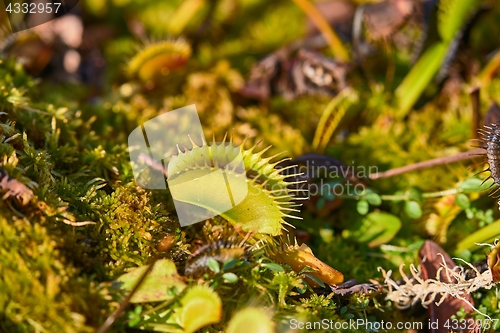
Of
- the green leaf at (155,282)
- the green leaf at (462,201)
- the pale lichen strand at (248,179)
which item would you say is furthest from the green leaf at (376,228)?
the green leaf at (155,282)

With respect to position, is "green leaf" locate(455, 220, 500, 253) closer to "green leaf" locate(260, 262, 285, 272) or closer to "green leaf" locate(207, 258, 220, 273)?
"green leaf" locate(260, 262, 285, 272)

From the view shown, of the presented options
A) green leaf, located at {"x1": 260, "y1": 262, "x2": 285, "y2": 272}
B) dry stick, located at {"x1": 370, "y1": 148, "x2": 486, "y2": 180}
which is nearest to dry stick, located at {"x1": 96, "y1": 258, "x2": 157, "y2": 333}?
green leaf, located at {"x1": 260, "y1": 262, "x2": 285, "y2": 272}

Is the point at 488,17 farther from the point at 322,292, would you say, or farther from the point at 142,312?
the point at 142,312

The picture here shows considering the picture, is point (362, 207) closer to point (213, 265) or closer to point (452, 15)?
point (213, 265)

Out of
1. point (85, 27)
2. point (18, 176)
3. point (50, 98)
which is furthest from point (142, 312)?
point (85, 27)

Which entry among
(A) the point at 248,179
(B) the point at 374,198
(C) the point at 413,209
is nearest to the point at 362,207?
(B) the point at 374,198

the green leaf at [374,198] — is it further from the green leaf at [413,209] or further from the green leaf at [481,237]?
the green leaf at [481,237]
